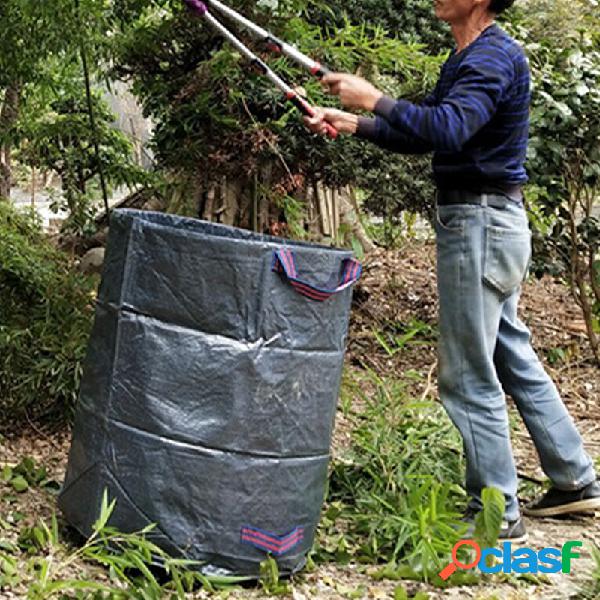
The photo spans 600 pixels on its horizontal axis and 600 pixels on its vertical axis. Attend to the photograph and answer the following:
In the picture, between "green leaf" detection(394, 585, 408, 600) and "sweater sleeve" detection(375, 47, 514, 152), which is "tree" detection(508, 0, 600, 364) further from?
"green leaf" detection(394, 585, 408, 600)

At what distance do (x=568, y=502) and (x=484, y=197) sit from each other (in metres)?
1.08

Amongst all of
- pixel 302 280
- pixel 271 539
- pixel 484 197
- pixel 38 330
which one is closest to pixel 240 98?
pixel 38 330

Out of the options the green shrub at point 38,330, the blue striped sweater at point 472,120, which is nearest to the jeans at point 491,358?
the blue striped sweater at point 472,120

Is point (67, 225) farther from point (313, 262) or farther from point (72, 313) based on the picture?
point (313, 262)

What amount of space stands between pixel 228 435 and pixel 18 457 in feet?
4.39

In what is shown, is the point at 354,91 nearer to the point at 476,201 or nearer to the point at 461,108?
the point at 461,108

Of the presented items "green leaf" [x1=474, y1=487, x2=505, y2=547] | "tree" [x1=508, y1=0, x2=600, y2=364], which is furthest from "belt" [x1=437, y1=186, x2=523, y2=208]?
"tree" [x1=508, y1=0, x2=600, y2=364]

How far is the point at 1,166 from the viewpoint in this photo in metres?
6.17

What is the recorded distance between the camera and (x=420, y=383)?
17.6ft

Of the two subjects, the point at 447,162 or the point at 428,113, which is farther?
the point at 447,162

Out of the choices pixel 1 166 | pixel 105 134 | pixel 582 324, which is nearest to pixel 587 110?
pixel 582 324

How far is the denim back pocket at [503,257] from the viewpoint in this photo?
A: 10.5 ft

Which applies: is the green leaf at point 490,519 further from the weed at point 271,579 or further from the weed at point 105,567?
the weed at point 105,567

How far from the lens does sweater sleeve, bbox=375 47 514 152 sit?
2934 millimetres
